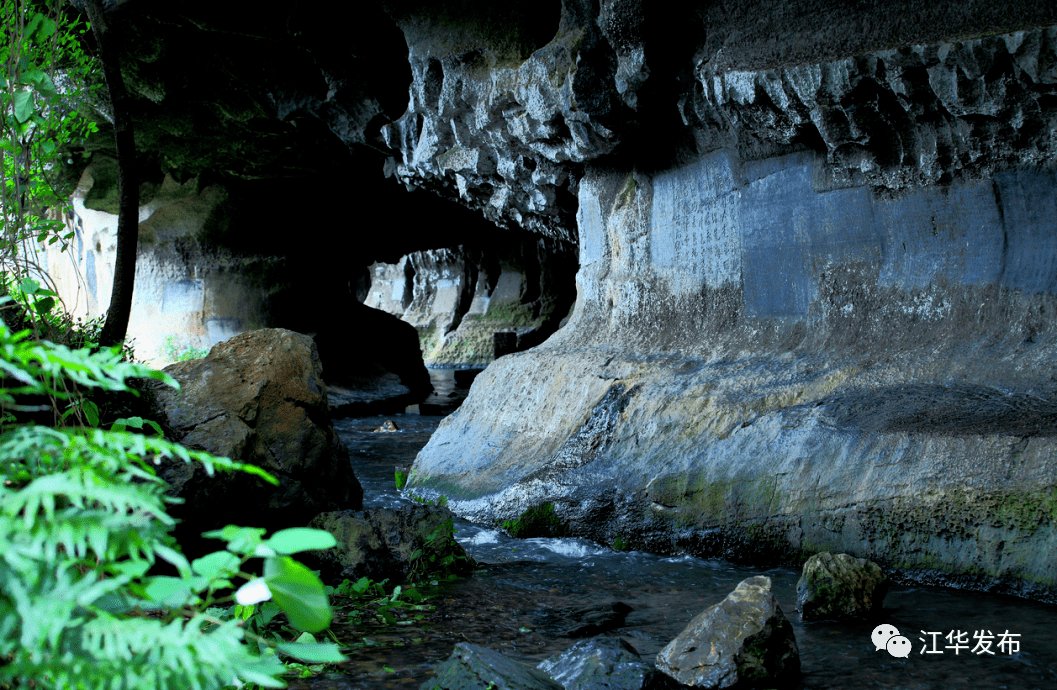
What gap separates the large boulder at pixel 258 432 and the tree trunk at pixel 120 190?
55cm

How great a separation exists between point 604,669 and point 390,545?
1891 mm

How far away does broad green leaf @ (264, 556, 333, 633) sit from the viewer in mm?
1143

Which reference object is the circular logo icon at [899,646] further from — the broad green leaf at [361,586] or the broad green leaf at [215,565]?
the broad green leaf at [215,565]

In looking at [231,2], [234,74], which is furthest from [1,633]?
[234,74]

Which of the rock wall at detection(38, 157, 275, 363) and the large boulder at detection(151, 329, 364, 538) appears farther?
the rock wall at detection(38, 157, 275, 363)

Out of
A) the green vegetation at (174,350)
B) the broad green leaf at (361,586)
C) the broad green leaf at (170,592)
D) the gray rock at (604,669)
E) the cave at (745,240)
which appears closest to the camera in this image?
the broad green leaf at (170,592)

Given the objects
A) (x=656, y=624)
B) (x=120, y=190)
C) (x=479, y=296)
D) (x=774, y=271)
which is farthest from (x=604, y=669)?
(x=479, y=296)

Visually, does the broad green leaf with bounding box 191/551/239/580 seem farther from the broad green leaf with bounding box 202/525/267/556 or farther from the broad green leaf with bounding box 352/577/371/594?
the broad green leaf with bounding box 352/577/371/594

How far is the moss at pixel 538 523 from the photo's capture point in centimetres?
550

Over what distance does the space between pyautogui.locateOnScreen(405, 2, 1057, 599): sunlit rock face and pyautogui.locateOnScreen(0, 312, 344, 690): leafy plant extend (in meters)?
3.84

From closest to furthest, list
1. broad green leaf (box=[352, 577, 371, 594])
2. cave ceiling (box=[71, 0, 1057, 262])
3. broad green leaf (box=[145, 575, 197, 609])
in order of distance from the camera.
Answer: broad green leaf (box=[145, 575, 197, 609]) < broad green leaf (box=[352, 577, 371, 594]) < cave ceiling (box=[71, 0, 1057, 262])

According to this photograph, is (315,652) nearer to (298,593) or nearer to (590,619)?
(298,593)

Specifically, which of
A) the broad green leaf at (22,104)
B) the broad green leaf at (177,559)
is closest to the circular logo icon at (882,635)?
the broad green leaf at (177,559)

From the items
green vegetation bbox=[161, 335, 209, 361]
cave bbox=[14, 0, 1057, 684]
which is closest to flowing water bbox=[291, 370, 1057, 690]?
cave bbox=[14, 0, 1057, 684]
